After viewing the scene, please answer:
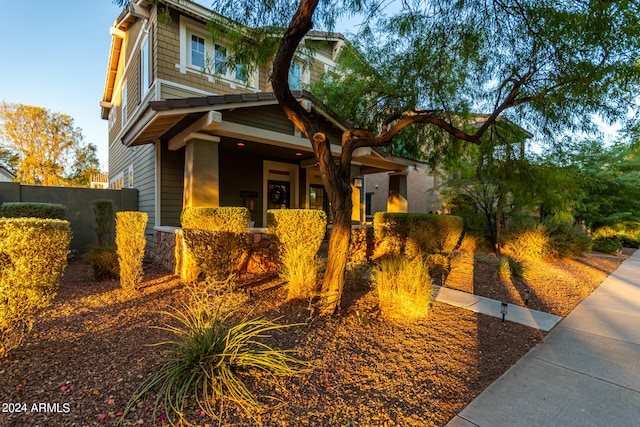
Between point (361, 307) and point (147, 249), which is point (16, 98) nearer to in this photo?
point (147, 249)

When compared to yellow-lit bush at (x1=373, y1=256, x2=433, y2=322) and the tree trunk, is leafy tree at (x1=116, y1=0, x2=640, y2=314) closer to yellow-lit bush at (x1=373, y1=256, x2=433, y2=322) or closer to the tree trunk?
the tree trunk

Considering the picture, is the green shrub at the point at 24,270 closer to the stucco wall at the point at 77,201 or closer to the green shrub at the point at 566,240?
the stucco wall at the point at 77,201

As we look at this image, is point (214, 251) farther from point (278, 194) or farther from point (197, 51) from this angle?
point (197, 51)

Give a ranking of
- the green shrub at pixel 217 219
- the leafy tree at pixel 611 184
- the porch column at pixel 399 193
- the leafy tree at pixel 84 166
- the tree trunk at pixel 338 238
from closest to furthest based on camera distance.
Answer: the tree trunk at pixel 338 238, the green shrub at pixel 217 219, the leafy tree at pixel 611 184, the porch column at pixel 399 193, the leafy tree at pixel 84 166

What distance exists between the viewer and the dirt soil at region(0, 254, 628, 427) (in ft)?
6.95

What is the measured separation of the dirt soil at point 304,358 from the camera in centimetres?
212

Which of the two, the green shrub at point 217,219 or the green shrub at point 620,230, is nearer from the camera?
the green shrub at point 217,219

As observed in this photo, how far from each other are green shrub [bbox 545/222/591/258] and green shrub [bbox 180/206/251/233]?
9.36 metres

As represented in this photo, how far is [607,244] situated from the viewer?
474 inches

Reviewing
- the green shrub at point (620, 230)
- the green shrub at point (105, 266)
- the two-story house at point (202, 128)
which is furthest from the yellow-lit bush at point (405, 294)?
the green shrub at point (620, 230)

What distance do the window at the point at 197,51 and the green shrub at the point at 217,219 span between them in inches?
235

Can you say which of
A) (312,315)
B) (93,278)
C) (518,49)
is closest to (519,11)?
(518,49)

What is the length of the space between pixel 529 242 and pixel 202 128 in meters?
9.55

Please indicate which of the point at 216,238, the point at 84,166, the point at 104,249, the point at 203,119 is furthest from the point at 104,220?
the point at 84,166
